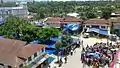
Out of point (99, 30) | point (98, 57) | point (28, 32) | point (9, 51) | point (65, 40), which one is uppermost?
point (9, 51)

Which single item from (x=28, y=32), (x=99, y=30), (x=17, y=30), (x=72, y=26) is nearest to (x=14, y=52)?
(x=28, y=32)

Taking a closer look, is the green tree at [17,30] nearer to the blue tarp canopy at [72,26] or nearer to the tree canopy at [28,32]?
the tree canopy at [28,32]

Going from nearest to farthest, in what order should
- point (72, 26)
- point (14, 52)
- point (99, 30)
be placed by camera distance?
point (14, 52) < point (99, 30) < point (72, 26)

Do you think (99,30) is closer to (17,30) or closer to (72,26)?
(72,26)

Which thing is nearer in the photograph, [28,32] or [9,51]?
[9,51]

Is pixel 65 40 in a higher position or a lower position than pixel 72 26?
higher

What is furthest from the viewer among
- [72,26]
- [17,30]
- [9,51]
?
[72,26]

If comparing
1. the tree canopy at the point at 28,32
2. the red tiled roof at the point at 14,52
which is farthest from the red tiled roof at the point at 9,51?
the tree canopy at the point at 28,32

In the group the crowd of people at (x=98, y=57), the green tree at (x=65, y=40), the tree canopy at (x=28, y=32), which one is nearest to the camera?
the crowd of people at (x=98, y=57)

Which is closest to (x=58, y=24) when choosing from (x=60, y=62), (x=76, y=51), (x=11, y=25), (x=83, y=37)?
(x=83, y=37)

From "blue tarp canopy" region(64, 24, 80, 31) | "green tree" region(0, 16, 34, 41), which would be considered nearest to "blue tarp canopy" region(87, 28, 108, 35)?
"blue tarp canopy" region(64, 24, 80, 31)
